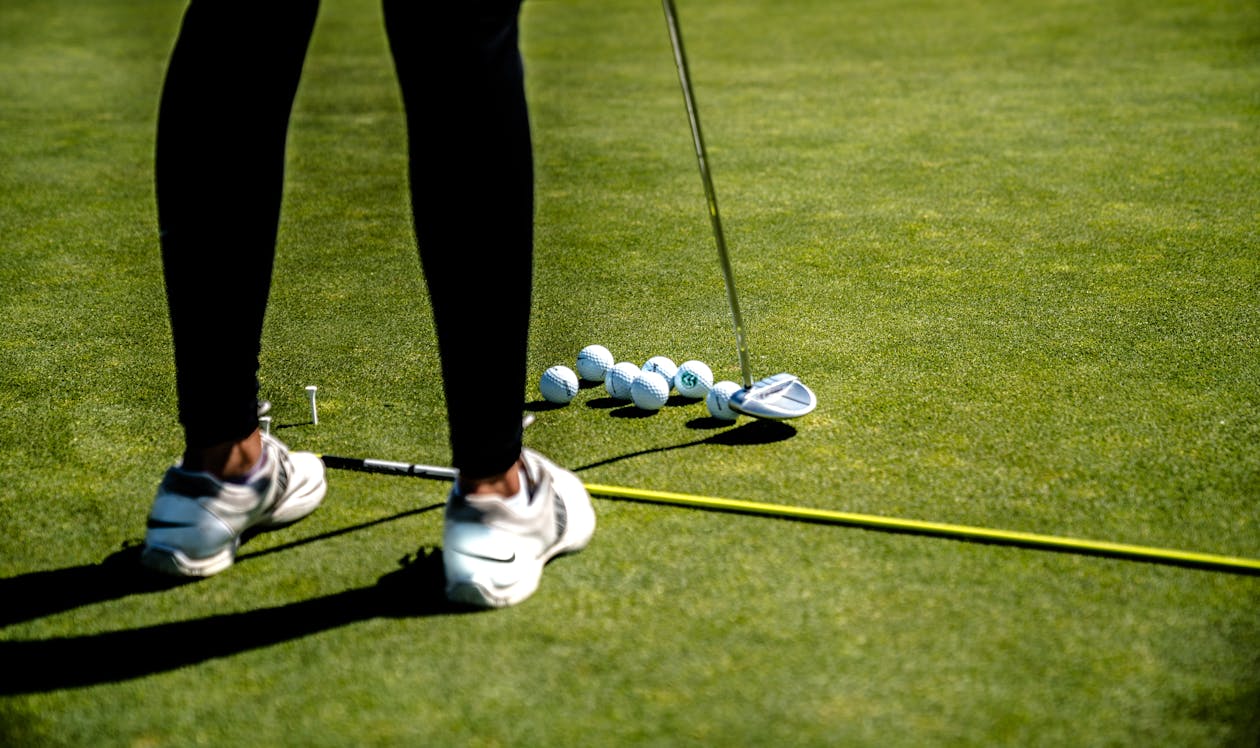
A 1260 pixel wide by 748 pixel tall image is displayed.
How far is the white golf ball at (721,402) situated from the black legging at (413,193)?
0.77m

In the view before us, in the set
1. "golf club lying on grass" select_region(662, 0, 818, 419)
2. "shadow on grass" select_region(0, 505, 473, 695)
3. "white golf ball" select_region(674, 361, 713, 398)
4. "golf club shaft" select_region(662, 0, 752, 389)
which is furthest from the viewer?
"white golf ball" select_region(674, 361, 713, 398)

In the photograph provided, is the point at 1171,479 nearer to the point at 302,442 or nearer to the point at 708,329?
the point at 708,329

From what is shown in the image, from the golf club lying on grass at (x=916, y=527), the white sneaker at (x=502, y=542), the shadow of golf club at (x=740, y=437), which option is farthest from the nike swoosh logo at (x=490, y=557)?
the shadow of golf club at (x=740, y=437)

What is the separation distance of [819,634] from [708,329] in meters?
1.67

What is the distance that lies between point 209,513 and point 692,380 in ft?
3.91

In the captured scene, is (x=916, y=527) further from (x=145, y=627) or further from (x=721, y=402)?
(x=145, y=627)

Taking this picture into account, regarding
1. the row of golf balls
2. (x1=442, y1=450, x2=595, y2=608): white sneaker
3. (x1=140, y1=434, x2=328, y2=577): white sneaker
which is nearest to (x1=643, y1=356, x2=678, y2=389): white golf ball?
the row of golf balls

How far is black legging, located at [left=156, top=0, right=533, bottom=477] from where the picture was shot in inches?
75.5

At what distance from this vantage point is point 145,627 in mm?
1992

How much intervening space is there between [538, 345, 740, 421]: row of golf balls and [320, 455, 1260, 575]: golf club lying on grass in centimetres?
46

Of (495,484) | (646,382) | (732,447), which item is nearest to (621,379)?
(646,382)

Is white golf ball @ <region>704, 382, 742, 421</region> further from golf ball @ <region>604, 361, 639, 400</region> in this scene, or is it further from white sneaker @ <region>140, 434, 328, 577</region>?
white sneaker @ <region>140, 434, 328, 577</region>

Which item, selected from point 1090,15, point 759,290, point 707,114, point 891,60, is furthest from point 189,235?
point 1090,15

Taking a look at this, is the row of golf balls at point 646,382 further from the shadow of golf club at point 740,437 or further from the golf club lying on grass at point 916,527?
the golf club lying on grass at point 916,527
